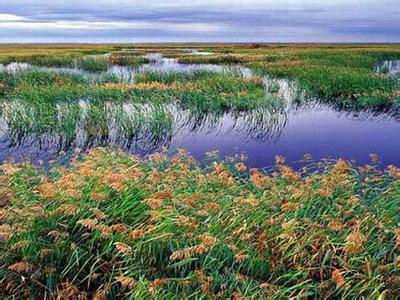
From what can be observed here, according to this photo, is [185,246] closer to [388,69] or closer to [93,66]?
[388,69]

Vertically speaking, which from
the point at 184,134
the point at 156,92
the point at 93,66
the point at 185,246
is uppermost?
the point at 93,66

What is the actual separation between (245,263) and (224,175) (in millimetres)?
1940

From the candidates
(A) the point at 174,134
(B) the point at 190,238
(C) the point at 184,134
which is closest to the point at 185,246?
(B) the point at 190,238

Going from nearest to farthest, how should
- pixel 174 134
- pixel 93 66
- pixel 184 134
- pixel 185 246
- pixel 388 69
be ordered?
pixel 185 246 → pixel 174 134 → pixel 184 134 → pixel 388 69 → pixel 93 66

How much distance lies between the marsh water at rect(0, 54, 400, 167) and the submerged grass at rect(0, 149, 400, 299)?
727 centimetres

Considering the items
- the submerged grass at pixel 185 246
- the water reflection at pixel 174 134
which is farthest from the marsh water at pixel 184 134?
the submerged grass at pixel 185 246

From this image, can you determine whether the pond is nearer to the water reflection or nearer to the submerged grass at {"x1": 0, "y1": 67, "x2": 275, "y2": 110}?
the submerged grass at {"x1": 0, "y1": 67, "x2": 275, "y2": 110}

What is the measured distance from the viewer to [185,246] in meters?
5.28

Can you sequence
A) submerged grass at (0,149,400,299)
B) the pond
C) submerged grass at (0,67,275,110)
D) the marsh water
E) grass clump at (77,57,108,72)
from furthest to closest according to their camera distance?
grass clump at (77,57,108,72) < the pond < submerged grass at (0,67,275,110) < the marsh water < submerged grass at (0,149,400,299)

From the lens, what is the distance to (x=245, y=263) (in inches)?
207

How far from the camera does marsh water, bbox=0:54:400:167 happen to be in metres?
14.5

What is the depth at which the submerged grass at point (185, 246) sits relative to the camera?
4.89 m

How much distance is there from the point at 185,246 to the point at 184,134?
37.0ft

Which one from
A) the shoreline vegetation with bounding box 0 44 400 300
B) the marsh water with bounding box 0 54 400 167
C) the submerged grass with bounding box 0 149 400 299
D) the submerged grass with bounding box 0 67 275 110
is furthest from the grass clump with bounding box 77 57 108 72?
the submerged grass with bounding box 0 149 400 299
